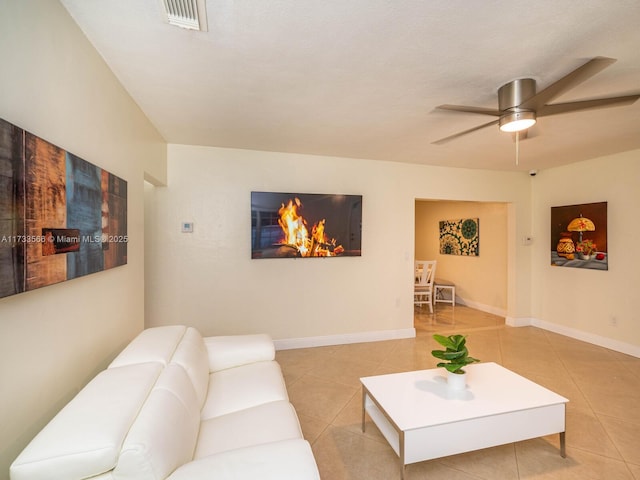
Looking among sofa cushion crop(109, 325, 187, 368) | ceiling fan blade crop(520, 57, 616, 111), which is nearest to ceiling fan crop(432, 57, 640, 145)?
ceiling fan blade crop(520, 57, 616, 111)

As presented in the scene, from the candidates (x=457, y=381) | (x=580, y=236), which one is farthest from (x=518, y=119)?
(x=580, y=236)

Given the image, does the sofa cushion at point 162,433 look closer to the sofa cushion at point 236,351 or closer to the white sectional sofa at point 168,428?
the white sectional sofa at point 168,428

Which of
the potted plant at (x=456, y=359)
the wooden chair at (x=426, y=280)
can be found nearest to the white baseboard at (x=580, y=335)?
the wooden chair at (x=426, y=280)

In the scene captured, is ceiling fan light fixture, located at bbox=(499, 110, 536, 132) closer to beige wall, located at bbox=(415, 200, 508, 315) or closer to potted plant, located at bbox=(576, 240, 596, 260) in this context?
potted plant, located at bbox=(576, 240, 596, 260)

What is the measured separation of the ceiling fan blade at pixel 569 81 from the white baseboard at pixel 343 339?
3128mm

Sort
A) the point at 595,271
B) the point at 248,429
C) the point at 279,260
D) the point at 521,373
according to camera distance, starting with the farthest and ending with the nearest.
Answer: the point at 595,271 < the point at 279,260 < the point at 521,373 < the point at 248,429

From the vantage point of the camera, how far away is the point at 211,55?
175 cm

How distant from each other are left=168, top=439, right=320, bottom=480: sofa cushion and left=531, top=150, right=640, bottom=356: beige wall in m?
4.53

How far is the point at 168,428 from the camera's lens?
113cm

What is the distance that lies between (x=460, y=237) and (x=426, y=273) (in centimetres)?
134

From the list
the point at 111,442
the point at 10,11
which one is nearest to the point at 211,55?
the point at 10,11

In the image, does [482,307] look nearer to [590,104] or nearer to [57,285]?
[590,104]

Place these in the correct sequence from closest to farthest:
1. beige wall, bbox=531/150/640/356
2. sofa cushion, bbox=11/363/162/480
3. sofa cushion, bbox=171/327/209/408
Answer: sofa cushion, bbox=11/363/162/480 < sofa cushion, bbox=171/327/209/408 < beige wall, bbox=531/150/640/356

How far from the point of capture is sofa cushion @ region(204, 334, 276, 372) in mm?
2227
